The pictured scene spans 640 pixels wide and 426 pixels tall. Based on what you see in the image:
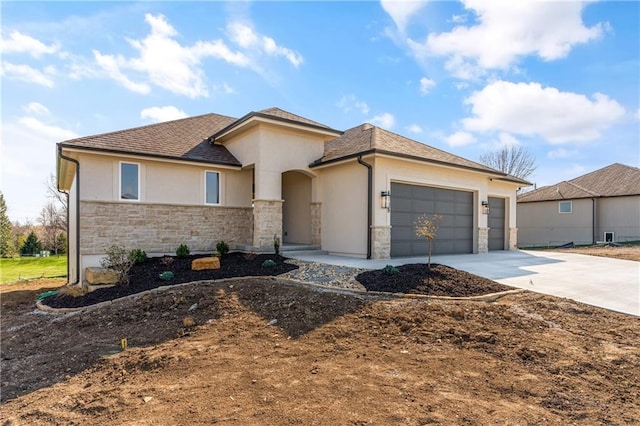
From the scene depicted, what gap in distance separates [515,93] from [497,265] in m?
10.8

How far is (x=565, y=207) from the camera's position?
2395cm

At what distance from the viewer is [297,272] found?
8.57 meters

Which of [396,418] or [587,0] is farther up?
[587,0]

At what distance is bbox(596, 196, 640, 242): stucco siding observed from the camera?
21047 mm

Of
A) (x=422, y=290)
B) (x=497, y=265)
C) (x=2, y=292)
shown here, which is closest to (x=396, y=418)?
(x=422, y=290)

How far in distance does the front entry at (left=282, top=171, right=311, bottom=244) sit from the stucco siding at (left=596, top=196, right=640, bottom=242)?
21115 mm

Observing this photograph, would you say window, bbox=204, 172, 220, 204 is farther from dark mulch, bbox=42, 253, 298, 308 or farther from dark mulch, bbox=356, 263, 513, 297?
dark mulch, bbox=356, 263, 513, 297

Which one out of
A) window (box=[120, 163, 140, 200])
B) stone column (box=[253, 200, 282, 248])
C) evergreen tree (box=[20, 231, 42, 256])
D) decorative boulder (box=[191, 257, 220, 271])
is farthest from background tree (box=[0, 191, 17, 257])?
decorative boulder (box=[191, 257, 220, 271])

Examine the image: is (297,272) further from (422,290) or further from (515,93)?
(515,93)

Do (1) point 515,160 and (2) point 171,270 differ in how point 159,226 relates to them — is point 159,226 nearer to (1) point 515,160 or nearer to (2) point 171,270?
(2) point 171,270

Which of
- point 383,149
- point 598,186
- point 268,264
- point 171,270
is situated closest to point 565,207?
point 598,186

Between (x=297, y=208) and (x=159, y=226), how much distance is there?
547 centimetres

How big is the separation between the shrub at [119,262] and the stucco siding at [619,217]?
27.4 metres

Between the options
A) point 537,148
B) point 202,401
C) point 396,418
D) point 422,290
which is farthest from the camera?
point 537,148
